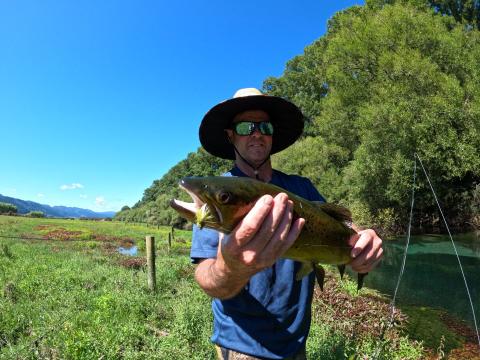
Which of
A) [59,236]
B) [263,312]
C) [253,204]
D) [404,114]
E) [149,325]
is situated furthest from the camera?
[59,236]

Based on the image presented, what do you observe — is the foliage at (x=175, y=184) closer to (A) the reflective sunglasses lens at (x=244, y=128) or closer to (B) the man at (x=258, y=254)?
(B) the man at (x=258, y=254)

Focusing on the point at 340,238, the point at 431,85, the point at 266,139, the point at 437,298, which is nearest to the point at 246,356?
the point at 340,238

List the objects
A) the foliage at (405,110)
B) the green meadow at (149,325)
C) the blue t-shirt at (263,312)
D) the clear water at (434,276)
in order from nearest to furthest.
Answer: the blue t-shirt at (263,312)
the green meadow at (149,325)
the clear water at (434,276)
the foliage at (405,110)

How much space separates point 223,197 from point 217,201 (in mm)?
34

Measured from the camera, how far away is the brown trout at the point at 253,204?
1.87m

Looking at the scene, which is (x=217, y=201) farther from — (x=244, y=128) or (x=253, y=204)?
(x=244, y=128)

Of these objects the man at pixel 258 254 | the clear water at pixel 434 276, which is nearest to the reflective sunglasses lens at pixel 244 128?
the man at pixel 258 254

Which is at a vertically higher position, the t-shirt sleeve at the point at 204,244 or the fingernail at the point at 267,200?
the fingernail at the point at 267,200

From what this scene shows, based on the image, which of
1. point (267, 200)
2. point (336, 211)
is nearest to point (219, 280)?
point (267, 200)

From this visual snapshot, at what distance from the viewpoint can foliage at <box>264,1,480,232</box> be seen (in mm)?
24328

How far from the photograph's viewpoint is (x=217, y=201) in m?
1.88

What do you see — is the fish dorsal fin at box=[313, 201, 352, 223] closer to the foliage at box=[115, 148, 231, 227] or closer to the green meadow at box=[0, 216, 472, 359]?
the green meadow at box=[0, 216, 472, 359]

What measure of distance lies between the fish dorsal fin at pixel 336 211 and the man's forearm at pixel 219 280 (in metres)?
0.64

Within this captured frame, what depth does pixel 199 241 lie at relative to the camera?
276cm
